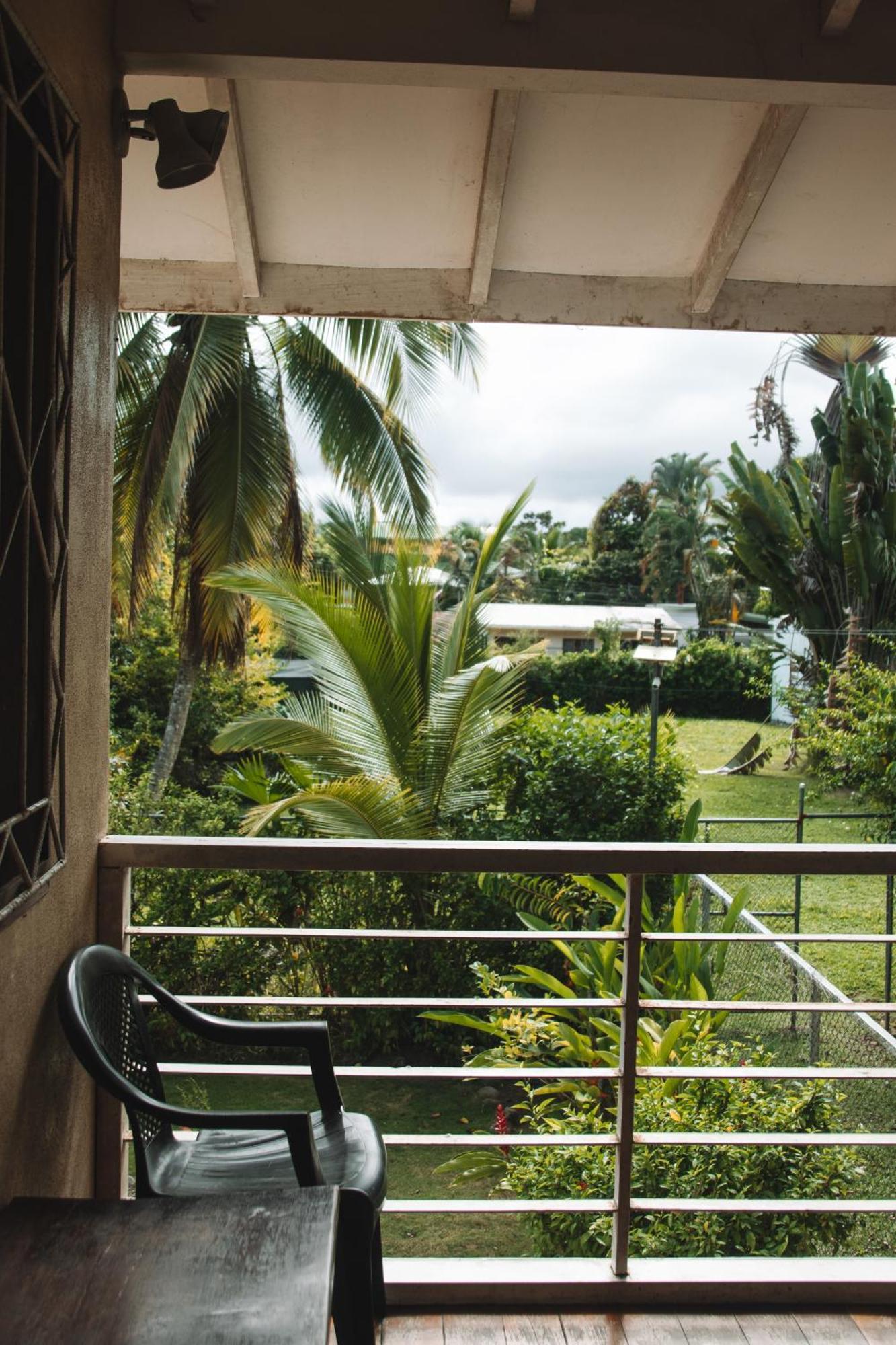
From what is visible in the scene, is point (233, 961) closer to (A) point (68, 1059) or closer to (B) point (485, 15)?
(A) point (68, 1059)

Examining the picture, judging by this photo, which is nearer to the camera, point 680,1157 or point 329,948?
point 680,1157

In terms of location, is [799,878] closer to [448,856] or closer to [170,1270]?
[448,856]

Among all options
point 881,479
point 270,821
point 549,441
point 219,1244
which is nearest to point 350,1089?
point 270,821

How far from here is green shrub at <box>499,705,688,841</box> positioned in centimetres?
796

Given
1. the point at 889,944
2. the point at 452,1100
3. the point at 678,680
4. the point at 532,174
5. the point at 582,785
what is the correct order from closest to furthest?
the point at 532,174 < the point at 889,944 < the point at 452,1100 < the point at 582,785 < the point at 678,680

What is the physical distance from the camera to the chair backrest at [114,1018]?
169 centimetres

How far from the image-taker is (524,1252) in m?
5.44

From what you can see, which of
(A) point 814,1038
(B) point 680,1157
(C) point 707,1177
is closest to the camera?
(C) point 707,1177

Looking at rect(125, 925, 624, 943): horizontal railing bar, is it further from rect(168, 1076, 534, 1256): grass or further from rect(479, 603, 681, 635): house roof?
rect(479, 603, 681, 635): house roof

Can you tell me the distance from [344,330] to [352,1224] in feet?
30.8

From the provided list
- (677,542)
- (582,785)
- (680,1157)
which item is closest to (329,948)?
(582,785)

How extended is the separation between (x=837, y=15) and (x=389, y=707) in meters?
5.40

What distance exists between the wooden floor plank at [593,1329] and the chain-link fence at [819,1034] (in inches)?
120

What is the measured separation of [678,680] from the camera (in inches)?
825
